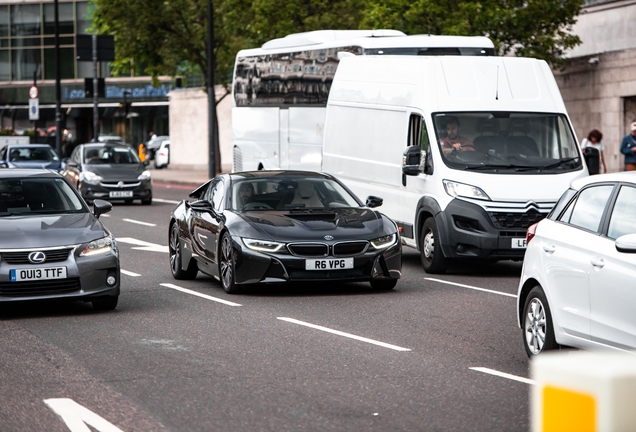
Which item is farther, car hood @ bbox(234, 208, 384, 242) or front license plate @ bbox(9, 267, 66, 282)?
car hood @ bbox(234, 208, 384, 242)

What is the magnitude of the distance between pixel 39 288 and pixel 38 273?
0.53ft

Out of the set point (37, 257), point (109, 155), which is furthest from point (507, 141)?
point (109, 155)

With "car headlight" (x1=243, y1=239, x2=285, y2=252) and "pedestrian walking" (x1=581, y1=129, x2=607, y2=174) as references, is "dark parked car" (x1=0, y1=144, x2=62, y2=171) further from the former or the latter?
"car headlight" (x1=243, y1=239, x2=285, y2=252)

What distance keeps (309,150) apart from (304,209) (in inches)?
455

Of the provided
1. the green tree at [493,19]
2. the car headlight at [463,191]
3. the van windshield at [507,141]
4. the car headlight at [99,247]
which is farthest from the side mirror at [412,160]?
the green tree at [493,19]

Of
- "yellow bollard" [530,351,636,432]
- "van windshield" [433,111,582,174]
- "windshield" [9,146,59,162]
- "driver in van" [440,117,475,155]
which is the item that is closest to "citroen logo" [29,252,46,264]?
"van windshield" [433,111,582,174]

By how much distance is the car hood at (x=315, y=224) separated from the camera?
522 inches

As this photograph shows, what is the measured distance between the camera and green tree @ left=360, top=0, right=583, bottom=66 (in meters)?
31.1

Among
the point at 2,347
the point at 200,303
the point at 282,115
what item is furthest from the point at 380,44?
the point at 2,347

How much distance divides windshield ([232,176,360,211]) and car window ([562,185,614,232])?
577 centimetres

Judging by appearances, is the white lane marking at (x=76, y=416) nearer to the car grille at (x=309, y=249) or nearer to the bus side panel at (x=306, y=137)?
the car grille at (x=309, y=249)

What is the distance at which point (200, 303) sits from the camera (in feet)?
42.0

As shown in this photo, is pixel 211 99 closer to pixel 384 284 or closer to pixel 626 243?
pixel 384 284

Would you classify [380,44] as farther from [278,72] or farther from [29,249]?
[29,249]
